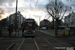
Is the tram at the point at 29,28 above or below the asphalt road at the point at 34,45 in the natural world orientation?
above

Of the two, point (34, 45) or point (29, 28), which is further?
point (29, 28)

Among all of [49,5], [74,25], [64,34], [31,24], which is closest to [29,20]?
[31,24]

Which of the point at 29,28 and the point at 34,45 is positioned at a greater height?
the point at 29,28

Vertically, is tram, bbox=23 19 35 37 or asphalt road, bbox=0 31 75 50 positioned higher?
tram, bbox=23 19 35 37

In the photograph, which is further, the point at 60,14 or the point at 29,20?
the point at 60,14

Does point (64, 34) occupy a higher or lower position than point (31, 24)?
lower

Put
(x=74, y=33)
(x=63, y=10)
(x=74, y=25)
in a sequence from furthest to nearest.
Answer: (x=74, y=25) → (x=63, y=10) → (x=74, y=33)

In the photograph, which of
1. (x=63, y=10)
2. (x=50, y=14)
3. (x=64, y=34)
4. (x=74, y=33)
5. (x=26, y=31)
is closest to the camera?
(x=26, y=31)

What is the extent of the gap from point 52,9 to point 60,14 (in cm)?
414

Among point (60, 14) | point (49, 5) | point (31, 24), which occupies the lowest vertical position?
point (31, 24)

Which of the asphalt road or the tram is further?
the tram

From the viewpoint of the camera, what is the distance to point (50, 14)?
1670 inches

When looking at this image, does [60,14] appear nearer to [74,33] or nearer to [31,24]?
[74,33]

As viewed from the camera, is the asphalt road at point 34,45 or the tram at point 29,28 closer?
the asphalt road at point 34,45
